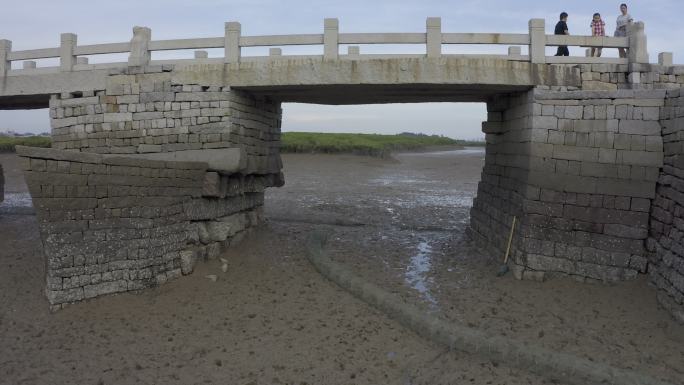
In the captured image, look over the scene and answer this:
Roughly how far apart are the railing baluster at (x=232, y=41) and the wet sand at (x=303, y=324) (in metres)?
3.86

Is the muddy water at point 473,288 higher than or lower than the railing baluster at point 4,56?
lower

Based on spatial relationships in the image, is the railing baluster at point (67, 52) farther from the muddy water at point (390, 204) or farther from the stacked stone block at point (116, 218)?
the muddy water at point (390, 204)

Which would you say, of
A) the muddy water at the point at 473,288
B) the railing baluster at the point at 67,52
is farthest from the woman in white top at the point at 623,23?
→ the railing baluster at the point at 67,52

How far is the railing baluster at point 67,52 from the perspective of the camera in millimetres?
9391

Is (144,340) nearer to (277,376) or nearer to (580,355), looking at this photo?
(277,376)

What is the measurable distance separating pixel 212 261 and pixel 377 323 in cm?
363

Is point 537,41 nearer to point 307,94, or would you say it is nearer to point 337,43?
point 337,43

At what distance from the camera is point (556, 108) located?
821cm

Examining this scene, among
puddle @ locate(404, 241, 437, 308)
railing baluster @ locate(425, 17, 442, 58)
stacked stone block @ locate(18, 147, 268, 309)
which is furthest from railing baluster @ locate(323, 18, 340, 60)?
puddle @ locate(404, 241, 437, 308)

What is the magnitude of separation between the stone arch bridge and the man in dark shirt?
565mm

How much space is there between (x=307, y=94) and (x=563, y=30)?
17.2 feet

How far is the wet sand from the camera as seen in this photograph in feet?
19.9

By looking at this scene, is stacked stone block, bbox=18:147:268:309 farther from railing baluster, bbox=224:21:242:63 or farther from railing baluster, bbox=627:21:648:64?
railing baluster, bbox=627:21:648:64

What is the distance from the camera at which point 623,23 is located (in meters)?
8.94
